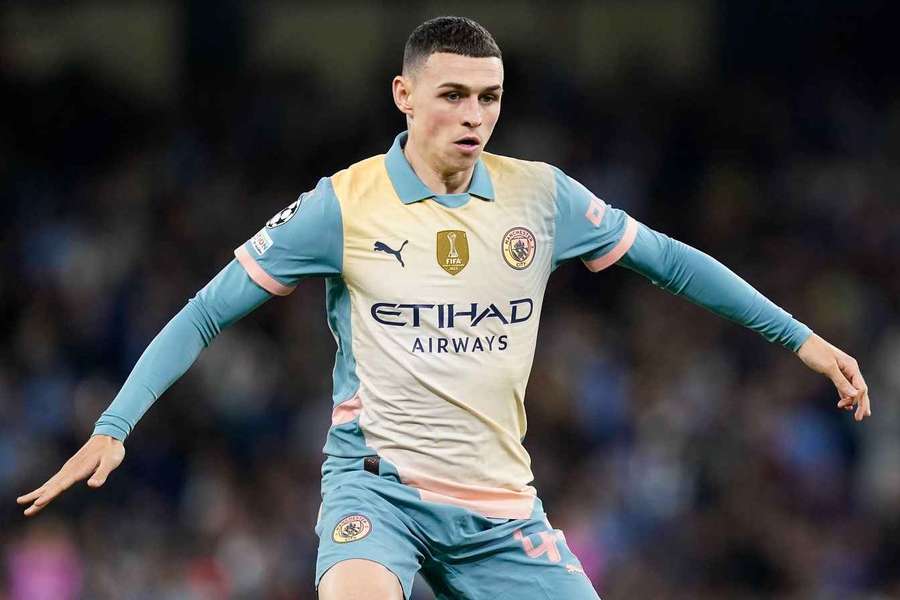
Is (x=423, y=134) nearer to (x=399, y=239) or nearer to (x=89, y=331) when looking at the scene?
(x=399, y=239)

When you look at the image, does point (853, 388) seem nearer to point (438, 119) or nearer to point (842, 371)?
point (842, 371)

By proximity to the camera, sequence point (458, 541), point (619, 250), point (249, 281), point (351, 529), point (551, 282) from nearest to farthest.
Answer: point (351, 529) < point (458, 541) < point (249, 281) < point (619, 250) < point (551, 282)

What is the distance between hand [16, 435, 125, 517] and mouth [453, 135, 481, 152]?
55.7 inches

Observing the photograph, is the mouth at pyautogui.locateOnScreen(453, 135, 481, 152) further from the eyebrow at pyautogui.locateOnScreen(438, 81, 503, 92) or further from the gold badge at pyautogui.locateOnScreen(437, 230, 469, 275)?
the gold badge at pyautogui.locateOnScreen(437, 230, 469, 275)

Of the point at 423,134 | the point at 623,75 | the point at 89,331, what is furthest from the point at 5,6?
the point at 423,134

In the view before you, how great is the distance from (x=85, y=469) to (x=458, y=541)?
1.18 m

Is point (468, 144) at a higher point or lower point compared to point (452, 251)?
higher

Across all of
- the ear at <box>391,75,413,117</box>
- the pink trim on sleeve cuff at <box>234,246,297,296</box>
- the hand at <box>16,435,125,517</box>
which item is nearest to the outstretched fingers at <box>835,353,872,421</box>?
the ear at <box>391,75,413,117</box>

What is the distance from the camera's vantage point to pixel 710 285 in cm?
542

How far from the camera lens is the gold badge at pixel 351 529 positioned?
4.89 metres

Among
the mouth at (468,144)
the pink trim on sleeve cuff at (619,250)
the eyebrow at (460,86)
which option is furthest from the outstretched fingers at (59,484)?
the pink trim on sleeve cuff at (619,250)

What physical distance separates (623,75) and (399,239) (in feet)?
33.1

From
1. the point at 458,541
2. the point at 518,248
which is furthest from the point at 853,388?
the point at 458,541

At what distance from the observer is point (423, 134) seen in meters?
5.22
